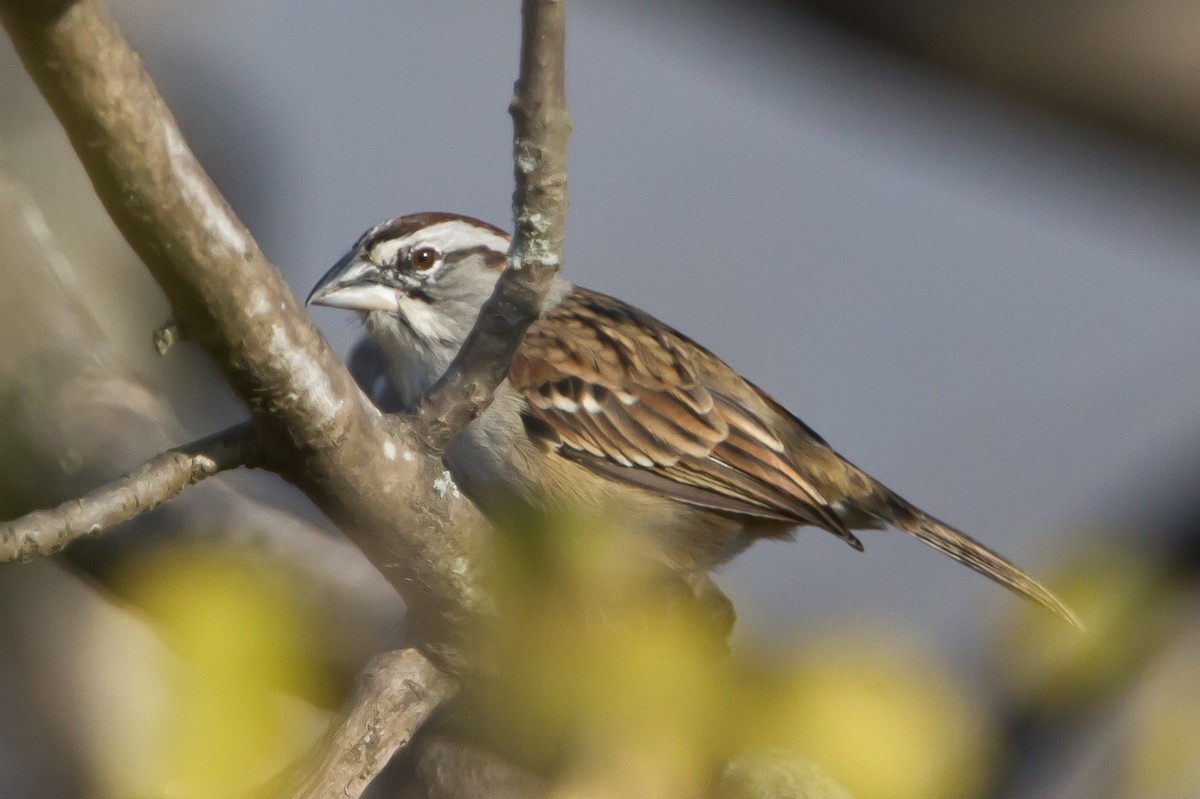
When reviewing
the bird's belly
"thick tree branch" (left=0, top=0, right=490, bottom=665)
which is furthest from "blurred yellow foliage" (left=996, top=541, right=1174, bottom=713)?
the bird's belly

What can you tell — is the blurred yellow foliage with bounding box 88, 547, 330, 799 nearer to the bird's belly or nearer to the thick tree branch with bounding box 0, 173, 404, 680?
the thick tree branch with bounding box 0, 173, 404, 680

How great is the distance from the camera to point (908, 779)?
1623mm

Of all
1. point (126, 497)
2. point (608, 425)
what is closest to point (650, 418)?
point (608, 425)

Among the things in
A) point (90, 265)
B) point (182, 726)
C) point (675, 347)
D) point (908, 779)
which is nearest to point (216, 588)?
point (182, 726)

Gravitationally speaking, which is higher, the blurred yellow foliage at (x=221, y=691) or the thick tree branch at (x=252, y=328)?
the thick tree branch at (x=252, y=328)

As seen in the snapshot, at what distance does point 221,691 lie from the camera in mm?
1709

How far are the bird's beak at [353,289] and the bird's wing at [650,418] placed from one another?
0.46m

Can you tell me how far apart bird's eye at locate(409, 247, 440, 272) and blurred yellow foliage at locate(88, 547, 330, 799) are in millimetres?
2396

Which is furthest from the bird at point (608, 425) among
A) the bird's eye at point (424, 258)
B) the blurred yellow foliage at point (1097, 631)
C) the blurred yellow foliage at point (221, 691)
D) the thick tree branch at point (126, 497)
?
the blurred yellow foliage at point (1097, 631)

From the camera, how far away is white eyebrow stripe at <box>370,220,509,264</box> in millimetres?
4266

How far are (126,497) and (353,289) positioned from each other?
6.62ft

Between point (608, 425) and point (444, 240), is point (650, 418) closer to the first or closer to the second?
point (608, 425)

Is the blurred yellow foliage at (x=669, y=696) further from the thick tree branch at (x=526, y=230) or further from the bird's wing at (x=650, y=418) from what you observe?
the bird's wing at (x=650, y=418)

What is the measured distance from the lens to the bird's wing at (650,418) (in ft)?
13.4
